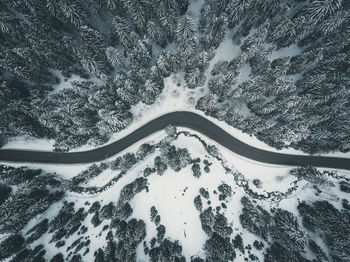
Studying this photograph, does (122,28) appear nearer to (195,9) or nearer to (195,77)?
(195,77)

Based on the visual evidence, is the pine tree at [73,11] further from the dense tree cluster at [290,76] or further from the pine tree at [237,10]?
the pine tree at [237,10]

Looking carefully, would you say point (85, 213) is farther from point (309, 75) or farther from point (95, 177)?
point (309, 75)

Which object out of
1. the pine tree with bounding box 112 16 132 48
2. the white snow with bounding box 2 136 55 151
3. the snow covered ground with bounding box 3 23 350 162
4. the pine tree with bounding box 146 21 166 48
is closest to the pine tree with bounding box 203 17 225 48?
the snow covered ground with bounding box 3 23 350 162

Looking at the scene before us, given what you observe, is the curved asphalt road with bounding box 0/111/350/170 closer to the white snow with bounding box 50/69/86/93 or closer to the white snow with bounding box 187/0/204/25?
the white snow with bounding box 50/69/86/93

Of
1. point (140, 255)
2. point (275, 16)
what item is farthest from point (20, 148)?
point (275, 16)

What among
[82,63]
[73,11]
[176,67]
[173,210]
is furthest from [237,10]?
[173,210]

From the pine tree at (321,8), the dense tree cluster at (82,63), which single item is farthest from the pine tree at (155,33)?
the pine tree at (321,8)

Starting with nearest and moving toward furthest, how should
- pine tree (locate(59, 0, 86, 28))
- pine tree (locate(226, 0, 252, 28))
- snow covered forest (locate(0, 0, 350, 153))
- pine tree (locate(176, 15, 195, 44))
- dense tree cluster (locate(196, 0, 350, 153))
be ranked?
pine tree (locate(59, 0, 86, 28)) → pine tree (locate(176, 15, 195, 44)) → dense tree cluster (locate(196, 0, 350, 153)) → pine tree (locate(226, 0, 252, 28)) → snow covered forest (locate(0, 0, 350, 153))
